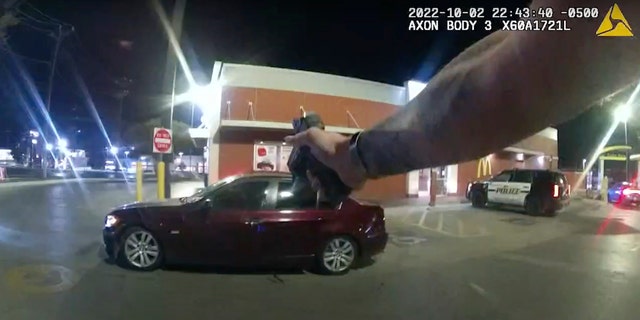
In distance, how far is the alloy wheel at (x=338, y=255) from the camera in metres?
7.77

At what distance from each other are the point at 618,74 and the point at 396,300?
17.2 feet

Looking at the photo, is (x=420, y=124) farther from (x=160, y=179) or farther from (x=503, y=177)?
(x=503, y=177)

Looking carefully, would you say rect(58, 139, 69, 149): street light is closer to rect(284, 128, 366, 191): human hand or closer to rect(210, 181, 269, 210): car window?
rect(210, 181, 269, 210): car window

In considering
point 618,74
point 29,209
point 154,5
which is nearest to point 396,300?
point 618,74

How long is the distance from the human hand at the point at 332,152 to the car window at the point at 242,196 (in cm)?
601

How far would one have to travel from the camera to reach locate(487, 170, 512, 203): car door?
19156 mm

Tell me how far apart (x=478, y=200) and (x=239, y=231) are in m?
14.5

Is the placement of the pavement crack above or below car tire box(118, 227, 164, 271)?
below

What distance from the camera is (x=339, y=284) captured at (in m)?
7.12

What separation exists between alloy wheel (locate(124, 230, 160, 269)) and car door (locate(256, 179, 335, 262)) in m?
1.50

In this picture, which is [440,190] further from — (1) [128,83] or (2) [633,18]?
(1) [128,83]

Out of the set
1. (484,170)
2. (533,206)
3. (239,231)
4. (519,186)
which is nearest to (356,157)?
(239,231)

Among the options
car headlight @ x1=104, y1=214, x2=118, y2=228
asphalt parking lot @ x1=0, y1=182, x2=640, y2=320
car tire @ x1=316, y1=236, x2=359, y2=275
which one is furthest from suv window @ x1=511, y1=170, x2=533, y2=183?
car headlight @ x1=104, y1=214, x2=118, y2=228

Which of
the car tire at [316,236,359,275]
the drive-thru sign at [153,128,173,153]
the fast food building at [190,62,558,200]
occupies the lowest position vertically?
the car tire at [316,236,359,275]
